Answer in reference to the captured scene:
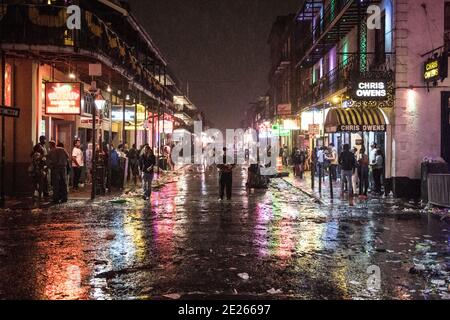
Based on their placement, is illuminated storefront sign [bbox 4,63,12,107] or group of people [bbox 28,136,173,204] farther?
illuminated storefront sign [bbox 4,63,12,107]

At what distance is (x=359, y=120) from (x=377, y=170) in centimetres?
190

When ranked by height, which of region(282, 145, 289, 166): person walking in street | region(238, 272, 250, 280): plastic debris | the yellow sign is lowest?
region(238, 272, 250, 280): plastic debris

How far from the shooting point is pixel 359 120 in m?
20.1

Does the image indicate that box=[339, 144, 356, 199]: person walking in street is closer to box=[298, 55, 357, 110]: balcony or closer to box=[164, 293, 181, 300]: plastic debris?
box=[298, 55, 357, 110]: balcony

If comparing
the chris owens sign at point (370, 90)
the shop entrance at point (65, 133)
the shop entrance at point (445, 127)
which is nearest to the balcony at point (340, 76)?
the chris owens sign at point (370, 90)

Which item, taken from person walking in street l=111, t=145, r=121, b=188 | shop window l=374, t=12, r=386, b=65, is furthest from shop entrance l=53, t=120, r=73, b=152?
shop window l=374, t=12, r=386, b=65

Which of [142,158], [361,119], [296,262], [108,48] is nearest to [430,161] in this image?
[361,119]

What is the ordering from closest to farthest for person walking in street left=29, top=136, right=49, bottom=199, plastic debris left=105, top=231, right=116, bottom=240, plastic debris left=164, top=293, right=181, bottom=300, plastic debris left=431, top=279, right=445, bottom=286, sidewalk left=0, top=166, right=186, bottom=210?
1. plastic debris left=164, top=293, right=181, bottom=300
2. plastic debris left=431, top=279, right=445, bottom=286
3. plastic debris left=105, top=231, right=116, bottom=240
4. sidewalk left=0, top=166, right=186, bottom=210
5. person walking in street left=29, top=136, right=49, bottom=199

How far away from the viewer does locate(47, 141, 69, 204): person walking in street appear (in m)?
16.5

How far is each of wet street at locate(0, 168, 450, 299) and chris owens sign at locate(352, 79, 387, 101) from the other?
5151mm

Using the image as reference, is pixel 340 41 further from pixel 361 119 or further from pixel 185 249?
pixel 185 249
